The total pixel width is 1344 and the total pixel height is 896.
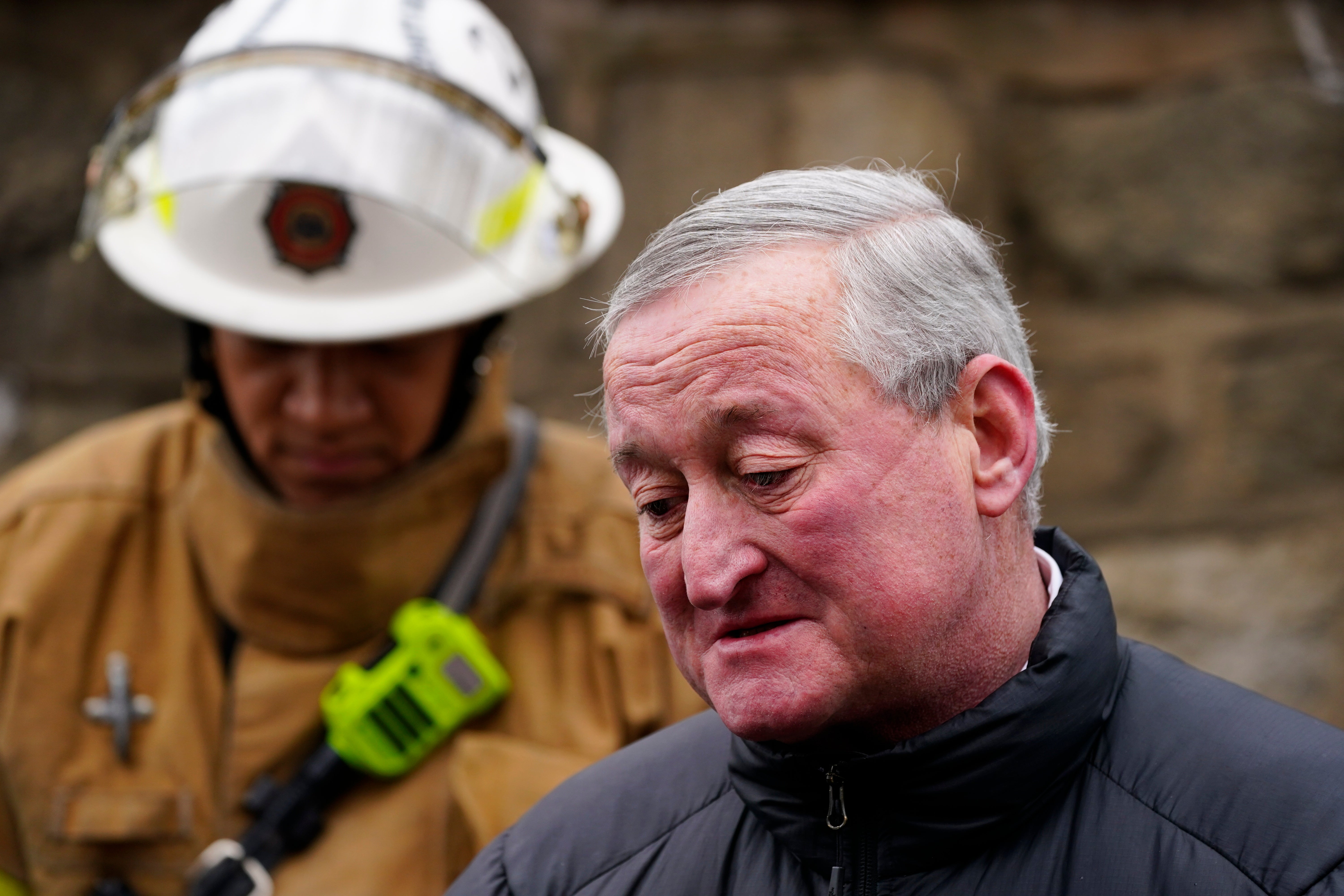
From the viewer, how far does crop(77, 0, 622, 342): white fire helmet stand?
103 inches

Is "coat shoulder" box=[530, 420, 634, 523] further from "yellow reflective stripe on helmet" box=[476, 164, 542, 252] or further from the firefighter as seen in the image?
"yellow reflective stripe on helmet" box=[476, 164, 542, 252]

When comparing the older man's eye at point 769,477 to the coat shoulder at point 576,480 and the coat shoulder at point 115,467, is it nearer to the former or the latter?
the coat shoulder at point 576,480

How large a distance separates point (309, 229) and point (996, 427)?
169 centimetres

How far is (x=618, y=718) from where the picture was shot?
2.66 meters

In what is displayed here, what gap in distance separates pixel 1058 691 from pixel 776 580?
0.27m

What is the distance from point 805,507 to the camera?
1311mm

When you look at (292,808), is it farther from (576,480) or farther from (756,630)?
(756,630)

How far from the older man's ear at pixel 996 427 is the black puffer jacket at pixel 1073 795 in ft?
0.40

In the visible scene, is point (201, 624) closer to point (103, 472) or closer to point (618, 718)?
point (103, 472)

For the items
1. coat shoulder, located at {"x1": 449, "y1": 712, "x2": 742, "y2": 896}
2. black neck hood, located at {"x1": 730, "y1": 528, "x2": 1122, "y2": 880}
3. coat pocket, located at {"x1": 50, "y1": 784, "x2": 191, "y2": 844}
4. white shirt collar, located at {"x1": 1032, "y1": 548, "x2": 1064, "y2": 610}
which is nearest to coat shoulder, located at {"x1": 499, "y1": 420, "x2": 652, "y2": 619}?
coat pocket, located at {"x1": 50, "y1": 784, "x2": 191, "y2": 844}

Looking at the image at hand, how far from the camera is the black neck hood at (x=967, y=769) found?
4.26 feet

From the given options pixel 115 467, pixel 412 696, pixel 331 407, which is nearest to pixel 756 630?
pixel 412 696

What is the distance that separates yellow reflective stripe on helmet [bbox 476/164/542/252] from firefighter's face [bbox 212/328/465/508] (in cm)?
21

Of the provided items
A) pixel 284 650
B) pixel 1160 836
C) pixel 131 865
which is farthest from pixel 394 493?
pixel 1160 836
